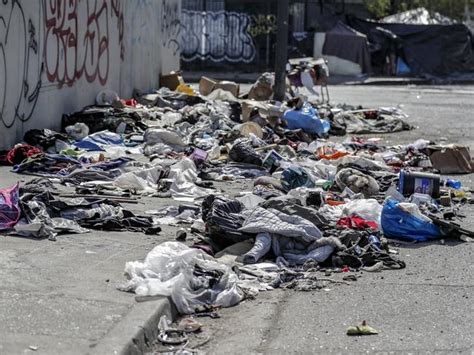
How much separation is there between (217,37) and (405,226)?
2728 centimetres

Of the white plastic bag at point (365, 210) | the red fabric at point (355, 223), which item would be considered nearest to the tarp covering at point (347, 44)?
the white plastic bag at point (365, 210)

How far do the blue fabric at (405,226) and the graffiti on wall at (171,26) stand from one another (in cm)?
1323

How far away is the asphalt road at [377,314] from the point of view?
603 cm

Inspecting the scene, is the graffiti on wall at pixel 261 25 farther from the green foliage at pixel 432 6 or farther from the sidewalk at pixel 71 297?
the sidewalk at pixel 71 297

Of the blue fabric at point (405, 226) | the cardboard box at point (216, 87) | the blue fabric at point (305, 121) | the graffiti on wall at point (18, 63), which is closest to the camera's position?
the blue fabric at point (405, 226)

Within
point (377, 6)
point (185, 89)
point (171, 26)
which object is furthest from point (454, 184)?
point (377, 6)

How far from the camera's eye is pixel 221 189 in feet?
36.9

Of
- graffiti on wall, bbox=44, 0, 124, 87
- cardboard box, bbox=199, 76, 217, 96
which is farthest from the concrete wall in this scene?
cardboard box, bbox=199, 76, 217, 96

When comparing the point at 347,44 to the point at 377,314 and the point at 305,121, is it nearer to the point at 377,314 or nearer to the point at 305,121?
the point at 305,121

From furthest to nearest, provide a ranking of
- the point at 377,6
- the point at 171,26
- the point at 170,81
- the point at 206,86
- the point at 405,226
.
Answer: the point at 377,6
the point at 171,26
the point at 170,81
the point at 206,86
the point at 405,226

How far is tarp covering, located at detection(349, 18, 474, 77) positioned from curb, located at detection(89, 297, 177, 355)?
30.3 meters

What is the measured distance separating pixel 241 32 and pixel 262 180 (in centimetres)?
2479

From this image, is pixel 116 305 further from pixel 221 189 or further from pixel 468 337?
pixel 221 189

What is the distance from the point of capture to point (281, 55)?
19.7 m
